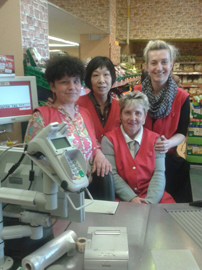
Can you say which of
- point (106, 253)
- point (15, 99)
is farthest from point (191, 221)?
point (15, 99)

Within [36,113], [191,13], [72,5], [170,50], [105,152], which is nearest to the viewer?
[36,113]

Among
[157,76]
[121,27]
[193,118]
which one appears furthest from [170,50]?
[121,27]

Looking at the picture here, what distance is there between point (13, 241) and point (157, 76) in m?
1.72

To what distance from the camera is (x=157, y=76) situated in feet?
7.48

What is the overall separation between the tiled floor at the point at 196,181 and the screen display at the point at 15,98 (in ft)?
8.49

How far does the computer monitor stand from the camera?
2.05m

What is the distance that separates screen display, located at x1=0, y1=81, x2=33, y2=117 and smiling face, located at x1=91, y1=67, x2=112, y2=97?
552 mm

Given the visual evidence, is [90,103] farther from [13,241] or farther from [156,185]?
[13,241]

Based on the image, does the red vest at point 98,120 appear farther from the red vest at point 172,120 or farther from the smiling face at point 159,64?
the smiling face at point 159,64

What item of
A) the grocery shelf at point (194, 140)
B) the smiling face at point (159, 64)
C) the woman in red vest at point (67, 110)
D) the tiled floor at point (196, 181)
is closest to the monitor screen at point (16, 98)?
the woman in red vest at point (67, 110)

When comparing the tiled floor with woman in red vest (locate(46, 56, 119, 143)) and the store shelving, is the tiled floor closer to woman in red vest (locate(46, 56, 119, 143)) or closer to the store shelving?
woman in red vest (locate(46, 56, 119, 143))

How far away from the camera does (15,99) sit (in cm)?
212

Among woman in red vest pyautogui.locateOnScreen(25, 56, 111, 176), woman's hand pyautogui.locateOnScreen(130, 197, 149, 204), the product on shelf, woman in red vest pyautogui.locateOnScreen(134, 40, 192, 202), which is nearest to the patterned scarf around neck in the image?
woman in red vest pyautogui.locateOnScreen(134, 40, 192, 202)

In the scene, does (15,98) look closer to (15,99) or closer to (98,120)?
(15,99)
